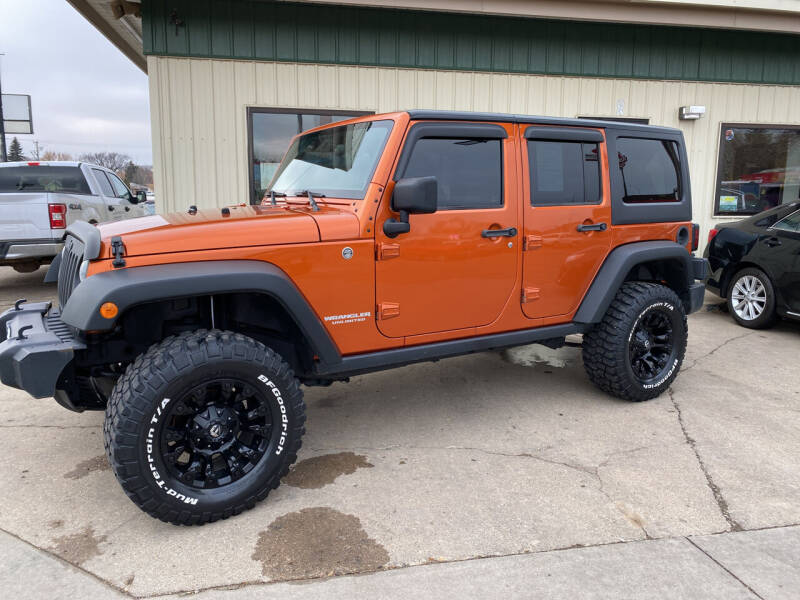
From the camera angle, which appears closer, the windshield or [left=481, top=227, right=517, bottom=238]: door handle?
the windshield

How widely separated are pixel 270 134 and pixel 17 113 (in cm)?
1797

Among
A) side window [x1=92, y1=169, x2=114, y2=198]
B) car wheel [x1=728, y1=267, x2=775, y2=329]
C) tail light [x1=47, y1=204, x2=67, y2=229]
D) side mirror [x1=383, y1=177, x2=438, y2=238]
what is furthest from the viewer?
side window [x1=92, y1=169, x2=114, y2=198]

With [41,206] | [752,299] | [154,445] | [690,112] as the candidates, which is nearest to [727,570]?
[154,445]

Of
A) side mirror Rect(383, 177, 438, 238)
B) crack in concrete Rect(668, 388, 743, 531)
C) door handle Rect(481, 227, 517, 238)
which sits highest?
side mirror Rect(383, 177, 438, 238)

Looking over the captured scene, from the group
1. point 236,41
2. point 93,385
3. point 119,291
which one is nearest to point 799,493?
point 119,291

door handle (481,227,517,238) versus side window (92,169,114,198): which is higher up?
side window (92,169,114,198)

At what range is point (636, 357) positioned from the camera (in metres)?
4.39

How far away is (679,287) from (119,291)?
3.98 meters

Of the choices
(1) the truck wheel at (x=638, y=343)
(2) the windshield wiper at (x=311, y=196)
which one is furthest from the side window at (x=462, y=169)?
(1) the truck wheel at (x=638, y=343)

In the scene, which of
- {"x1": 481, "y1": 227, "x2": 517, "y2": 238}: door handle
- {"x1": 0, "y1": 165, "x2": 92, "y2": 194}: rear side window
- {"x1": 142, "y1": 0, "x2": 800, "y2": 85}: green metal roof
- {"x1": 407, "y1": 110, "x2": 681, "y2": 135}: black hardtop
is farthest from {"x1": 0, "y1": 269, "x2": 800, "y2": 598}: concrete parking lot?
{"x1": 0, "y1": 165, "x2": 92, "y2": 194}: rear side window

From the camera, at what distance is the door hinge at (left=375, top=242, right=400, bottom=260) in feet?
10.6

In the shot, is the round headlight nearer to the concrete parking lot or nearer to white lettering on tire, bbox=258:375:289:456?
white lettering on tire, bbox=258:375:289:456

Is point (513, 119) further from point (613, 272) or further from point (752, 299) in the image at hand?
point (752, 299)

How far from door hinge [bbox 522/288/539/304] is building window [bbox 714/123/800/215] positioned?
7.02m
